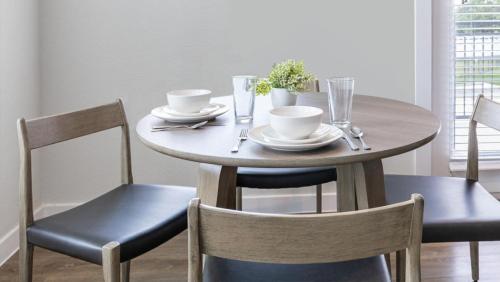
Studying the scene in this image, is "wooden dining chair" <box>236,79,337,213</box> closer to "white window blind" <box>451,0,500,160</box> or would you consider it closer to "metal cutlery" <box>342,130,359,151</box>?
"metal cutlery" <box>342,130,359,151</box>

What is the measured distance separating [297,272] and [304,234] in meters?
0.34

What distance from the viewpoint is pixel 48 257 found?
2.39 meters

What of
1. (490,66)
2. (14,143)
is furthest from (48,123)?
(490,66)

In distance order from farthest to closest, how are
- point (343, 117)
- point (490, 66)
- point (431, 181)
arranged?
point (490, 66) → point (431, 181) → point (343, 117)

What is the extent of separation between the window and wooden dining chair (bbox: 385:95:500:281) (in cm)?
107

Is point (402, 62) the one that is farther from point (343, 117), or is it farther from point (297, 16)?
point (343, 117)

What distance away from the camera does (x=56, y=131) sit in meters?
1.67

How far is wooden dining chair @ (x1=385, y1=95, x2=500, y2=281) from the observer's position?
148 cm

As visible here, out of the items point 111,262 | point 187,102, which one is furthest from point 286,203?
point 111,262

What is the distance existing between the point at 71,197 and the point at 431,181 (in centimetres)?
182

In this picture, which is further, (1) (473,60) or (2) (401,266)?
(1) (473,60)

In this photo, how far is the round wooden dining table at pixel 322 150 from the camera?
1.19 m

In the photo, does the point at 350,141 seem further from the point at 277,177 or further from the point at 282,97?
the point at 277,177

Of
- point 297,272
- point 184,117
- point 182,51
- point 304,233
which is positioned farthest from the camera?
point 182,51
